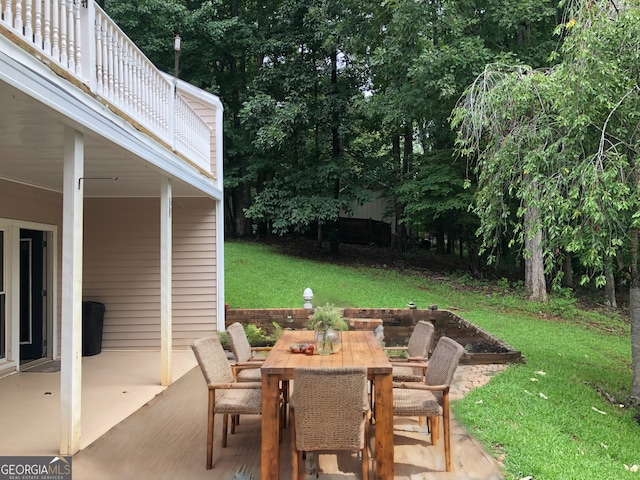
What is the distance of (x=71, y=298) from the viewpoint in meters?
3.42

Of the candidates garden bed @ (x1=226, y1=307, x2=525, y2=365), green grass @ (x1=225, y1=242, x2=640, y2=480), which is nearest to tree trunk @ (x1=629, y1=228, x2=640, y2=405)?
green grass @ (x1=225, y1=242, x2=640, y2=480)

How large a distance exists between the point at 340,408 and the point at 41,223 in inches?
219

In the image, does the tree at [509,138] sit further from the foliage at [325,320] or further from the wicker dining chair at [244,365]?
the wicker dining chair at [244,365]

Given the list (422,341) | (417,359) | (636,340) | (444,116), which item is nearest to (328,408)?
(417,359)

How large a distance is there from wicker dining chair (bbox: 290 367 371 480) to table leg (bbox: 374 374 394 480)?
154 millimetres

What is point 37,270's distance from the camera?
21.4ft

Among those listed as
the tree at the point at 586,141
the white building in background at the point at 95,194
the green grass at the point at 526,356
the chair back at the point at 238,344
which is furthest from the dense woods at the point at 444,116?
the chair back at the point at 238,344

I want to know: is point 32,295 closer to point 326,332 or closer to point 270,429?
point 326,332

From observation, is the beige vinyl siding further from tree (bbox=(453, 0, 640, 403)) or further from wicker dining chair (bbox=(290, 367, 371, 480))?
tree (bbox=(453, 0, 640, 403))

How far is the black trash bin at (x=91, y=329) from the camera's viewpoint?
23.0 feet

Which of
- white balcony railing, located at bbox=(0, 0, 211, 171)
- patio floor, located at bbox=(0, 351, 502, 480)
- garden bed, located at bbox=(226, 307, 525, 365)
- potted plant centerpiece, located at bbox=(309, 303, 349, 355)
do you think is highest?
white balcony railing, located at bbox=(0, 0, 211, 171)

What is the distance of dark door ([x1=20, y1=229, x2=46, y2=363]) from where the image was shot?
6.29 metres

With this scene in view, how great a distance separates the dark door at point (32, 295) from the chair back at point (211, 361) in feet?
13.6

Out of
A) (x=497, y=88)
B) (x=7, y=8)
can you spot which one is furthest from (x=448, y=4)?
(x=7, y=8)
